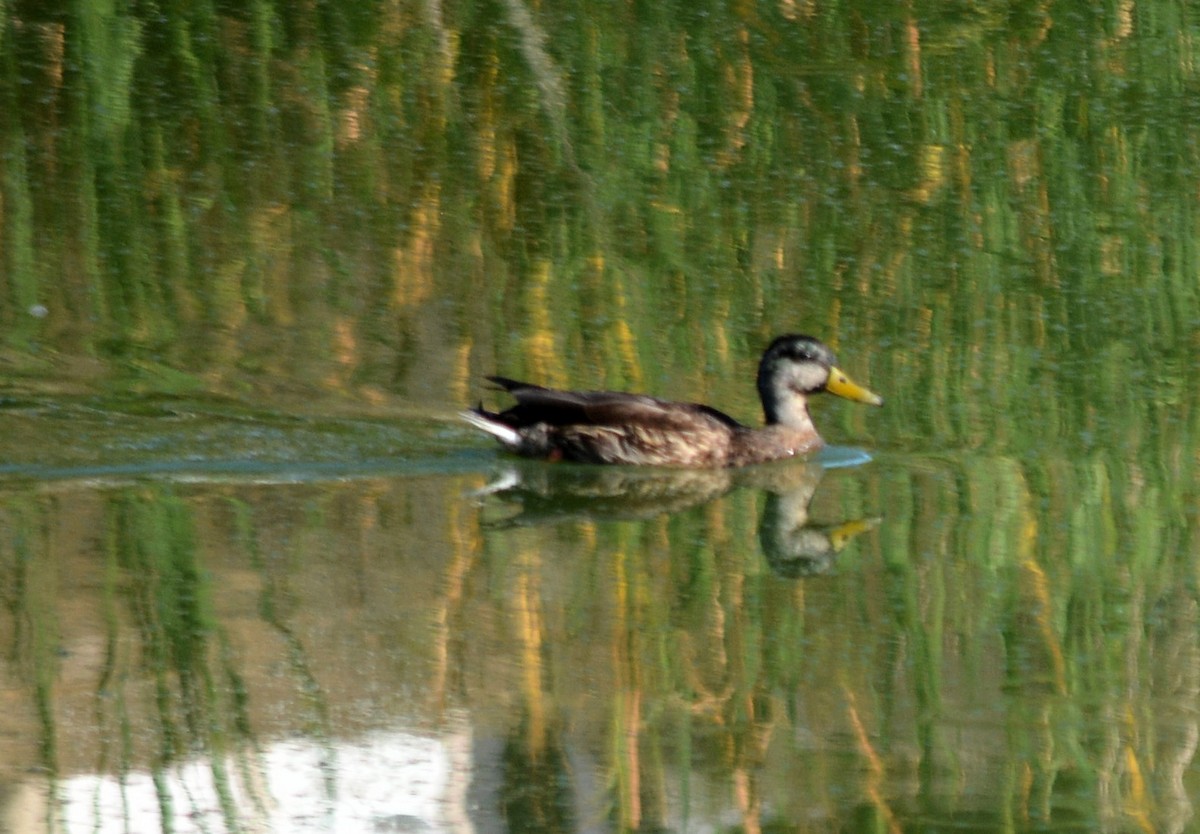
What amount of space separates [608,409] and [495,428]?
46 centimetres

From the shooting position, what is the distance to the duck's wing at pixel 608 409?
8.72 m

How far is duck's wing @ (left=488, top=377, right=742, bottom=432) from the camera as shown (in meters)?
8.72

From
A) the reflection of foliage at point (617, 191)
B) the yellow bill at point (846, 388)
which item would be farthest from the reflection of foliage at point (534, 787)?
the yellow bill at point (846, 388)

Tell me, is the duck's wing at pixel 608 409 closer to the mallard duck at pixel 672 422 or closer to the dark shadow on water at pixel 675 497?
the mallard duck at pixel 672 422

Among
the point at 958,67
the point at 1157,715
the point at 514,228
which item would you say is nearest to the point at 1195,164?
the point at 958,67

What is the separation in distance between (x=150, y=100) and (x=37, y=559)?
619cm

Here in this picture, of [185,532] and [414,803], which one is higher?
[185,532]

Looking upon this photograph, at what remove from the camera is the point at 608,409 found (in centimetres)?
873

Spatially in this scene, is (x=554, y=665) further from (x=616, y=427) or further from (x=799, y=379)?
(x=799, y=379)

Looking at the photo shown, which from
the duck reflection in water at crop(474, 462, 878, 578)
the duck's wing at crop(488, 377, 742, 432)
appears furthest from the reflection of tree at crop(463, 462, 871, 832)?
the duck's wing at crop(488, 377, 742, 432)

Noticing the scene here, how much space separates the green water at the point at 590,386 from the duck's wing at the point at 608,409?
29 centimetres

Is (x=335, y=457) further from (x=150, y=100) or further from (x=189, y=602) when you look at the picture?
(x=150, y=100)

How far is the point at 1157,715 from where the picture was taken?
19.5 ft

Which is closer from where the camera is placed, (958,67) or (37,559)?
(37,559)
